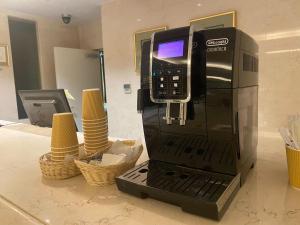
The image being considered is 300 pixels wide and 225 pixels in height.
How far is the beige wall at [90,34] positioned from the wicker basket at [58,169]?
10.3 feet

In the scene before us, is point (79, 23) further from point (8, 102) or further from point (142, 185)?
point (142, 185)

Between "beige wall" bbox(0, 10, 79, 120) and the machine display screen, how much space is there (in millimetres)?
Result: 2932

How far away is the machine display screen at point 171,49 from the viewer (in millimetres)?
575

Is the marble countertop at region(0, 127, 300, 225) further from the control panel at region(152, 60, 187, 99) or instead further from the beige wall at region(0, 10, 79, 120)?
the beige wall at region(0, 10, 79, 120)

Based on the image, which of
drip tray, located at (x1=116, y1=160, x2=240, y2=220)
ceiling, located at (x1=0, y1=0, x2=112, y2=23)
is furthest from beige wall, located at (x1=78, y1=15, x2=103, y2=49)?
drip tray, located at (x1=116, y1=160, x2=240, y2=220)

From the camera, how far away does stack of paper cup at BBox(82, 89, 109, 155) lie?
75 centimetres

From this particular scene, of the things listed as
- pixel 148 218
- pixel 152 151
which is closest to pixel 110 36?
pixel 152 151

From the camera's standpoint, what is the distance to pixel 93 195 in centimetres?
61

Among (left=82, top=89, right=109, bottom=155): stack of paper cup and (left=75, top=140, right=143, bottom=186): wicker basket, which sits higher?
(left=82, top=89, right=109, bottom=155): stack of paper cup

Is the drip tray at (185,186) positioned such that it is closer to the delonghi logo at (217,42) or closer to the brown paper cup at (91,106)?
the brown paper cup at (91,106)

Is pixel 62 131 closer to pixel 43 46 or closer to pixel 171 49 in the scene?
pixel 171 49

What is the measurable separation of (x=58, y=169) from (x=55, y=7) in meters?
2.80

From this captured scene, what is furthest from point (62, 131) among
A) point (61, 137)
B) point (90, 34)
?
point (90, 34)

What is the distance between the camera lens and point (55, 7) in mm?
2902
